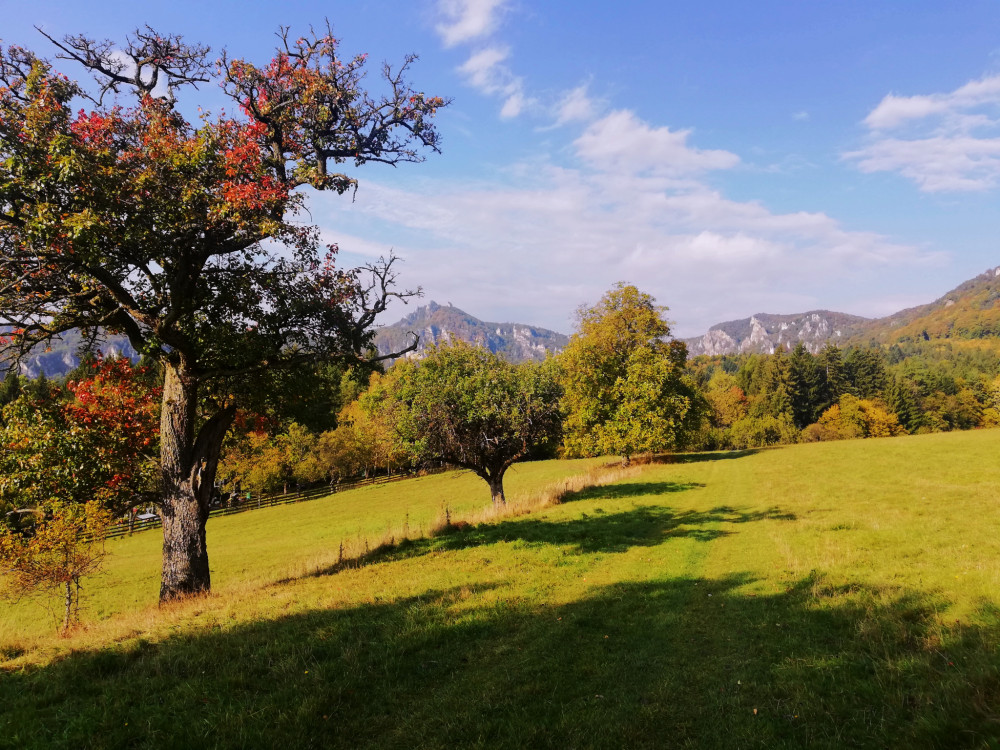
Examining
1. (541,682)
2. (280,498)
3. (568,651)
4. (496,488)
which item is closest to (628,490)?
(496,488)

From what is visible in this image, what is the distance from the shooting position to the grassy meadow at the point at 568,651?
227 inches

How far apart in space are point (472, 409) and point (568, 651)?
53.0ft

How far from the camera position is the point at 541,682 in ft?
23.3

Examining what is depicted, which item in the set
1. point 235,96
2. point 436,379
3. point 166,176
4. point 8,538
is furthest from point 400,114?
point 8,538

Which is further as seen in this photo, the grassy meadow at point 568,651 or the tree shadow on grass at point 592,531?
the tree shadow on grass at point 592,531

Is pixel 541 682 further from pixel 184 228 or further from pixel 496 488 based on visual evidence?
pixel 496 488

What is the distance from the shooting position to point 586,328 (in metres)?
49.3

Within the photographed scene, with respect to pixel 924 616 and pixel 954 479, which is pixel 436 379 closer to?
pixel 924 616

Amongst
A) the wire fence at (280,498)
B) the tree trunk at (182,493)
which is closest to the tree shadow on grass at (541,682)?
the tree trunk at (182,493)

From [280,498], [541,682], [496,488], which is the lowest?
[280,498]

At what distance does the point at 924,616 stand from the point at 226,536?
46.8 meters

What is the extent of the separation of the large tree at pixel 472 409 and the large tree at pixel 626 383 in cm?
1218

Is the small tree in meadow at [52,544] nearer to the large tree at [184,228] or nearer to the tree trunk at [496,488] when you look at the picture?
the large tree at [184,228]

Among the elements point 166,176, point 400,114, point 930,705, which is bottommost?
point 930,705
